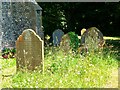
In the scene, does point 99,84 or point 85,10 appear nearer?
point 99,84

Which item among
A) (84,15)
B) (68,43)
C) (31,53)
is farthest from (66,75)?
(84,15)

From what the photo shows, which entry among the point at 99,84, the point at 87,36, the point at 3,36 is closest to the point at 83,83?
the point at 99,84

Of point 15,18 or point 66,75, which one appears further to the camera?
point 15,18

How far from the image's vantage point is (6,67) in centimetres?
1163

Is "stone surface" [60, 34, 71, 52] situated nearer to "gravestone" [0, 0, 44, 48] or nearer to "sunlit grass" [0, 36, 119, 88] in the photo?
"sunlit grass" [0, 36, 119, 88]

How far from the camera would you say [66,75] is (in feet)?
27.0

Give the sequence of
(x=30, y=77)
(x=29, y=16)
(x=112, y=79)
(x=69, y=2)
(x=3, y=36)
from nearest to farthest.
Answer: (x=30, y=77) < (x=112, y=79) < (x=3, y=36) < (x=29, y=16) < (x=69, y=2)

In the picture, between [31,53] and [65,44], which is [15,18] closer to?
[65,44]

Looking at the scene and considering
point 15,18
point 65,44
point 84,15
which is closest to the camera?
point 65,44

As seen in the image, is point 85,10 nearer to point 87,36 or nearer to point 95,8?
point 95,8

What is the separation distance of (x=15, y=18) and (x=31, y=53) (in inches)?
381

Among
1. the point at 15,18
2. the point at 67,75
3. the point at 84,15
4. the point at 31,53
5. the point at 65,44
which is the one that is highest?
the point at 84,15

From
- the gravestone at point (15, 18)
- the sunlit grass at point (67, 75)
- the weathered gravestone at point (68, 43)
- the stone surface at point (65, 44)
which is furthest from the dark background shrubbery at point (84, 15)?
the sunlit grass at point (67, 75)

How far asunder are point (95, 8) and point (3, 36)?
35.9ft
